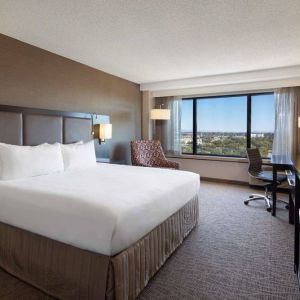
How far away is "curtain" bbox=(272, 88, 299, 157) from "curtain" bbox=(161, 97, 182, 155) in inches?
84.1

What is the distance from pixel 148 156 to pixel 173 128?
127cm

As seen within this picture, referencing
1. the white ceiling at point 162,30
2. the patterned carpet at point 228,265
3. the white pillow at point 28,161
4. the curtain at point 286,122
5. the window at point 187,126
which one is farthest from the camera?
the window at point 187,126

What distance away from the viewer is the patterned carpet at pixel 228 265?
1.74 m

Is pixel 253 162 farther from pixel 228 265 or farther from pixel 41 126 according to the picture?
pixel 41 126

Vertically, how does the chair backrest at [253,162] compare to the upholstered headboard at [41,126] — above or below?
below

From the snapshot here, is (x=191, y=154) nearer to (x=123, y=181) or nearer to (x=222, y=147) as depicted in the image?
(x=222, y=147)

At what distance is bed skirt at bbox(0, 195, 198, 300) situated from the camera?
4.77 ft

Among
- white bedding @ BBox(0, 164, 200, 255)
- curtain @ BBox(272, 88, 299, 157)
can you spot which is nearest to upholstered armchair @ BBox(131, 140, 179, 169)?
curtain @ BBox(272, 88, 299, 157)

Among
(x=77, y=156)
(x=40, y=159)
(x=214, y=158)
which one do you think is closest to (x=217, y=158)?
(x=214, y=158)

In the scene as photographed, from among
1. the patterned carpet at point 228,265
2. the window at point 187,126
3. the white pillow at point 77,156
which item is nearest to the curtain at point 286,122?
the patterned carpet at point 228,265

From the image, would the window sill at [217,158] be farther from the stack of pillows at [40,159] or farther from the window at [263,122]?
the stack of pillows at [40,159]

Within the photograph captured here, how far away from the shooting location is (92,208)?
1530mm

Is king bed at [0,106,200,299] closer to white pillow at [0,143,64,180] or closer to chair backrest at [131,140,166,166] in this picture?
white pillow at [0,143,64,180]

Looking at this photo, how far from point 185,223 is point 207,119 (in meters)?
3.63
